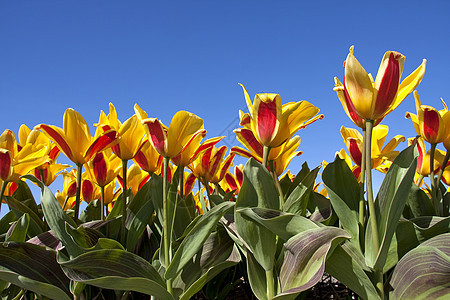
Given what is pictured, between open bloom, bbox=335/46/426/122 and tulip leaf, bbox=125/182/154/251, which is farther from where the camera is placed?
tulip leaf, bbox=125/182/154/251

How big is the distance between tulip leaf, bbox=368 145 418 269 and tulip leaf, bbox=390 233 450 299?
5 centimetres

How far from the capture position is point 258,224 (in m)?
0.91

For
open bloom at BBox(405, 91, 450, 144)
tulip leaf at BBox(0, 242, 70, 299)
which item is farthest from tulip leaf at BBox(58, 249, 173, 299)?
open bloom at BBox(405, 91, 450, 144)

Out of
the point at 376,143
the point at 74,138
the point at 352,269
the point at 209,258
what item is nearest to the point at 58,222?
the point at 74,138

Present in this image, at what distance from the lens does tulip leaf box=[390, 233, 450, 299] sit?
33.0 inches

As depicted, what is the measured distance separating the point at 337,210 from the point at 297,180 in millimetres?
331

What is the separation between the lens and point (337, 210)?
98 centimetres

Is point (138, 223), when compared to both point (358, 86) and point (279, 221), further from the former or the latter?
Result: point (358, 86)

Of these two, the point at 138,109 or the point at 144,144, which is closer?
the point at 138,109

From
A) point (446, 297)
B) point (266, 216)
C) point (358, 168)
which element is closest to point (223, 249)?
point (266, 216)

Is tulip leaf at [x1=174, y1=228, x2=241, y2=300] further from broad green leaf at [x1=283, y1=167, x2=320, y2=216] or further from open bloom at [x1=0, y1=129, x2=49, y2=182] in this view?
open bloom at [x1=0, y1=129, x2=49, y2=182]

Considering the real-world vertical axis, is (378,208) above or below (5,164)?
below

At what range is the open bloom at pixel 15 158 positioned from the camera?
125 centimetres

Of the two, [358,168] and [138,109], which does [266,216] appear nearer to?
[138,109]
